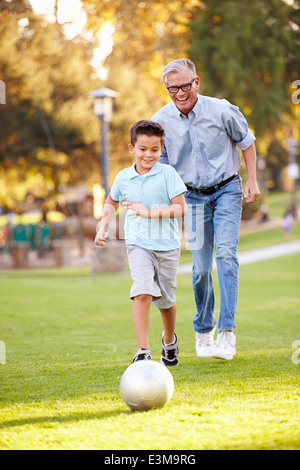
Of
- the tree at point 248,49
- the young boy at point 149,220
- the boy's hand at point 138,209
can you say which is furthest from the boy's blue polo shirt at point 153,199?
the tree at point 248,49

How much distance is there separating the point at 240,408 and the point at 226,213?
5.67ft

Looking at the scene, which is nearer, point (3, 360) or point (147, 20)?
point (3, 360)

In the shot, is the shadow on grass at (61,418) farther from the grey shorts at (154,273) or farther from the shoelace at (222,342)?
the shoelace at (222,342)

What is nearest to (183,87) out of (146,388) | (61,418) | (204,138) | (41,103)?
(204,138)

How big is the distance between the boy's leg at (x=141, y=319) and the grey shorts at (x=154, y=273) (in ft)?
0.13

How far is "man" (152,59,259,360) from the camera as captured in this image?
486cm

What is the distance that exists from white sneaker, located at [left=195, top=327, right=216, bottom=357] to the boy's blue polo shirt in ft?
2.95

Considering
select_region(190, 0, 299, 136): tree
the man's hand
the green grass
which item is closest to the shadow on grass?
the green grass

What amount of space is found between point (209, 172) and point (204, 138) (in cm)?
24

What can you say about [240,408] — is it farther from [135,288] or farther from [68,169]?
[68,169]

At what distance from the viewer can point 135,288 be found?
171 inches

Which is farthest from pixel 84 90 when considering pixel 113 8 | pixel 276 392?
pixel 276 392

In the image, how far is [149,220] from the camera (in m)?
4.45

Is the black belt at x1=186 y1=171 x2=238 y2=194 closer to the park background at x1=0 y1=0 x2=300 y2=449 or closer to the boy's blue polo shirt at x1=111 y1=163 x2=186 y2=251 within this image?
the boy's blue polo shirt at x1=111 y1=163 x2=186 y2=251
